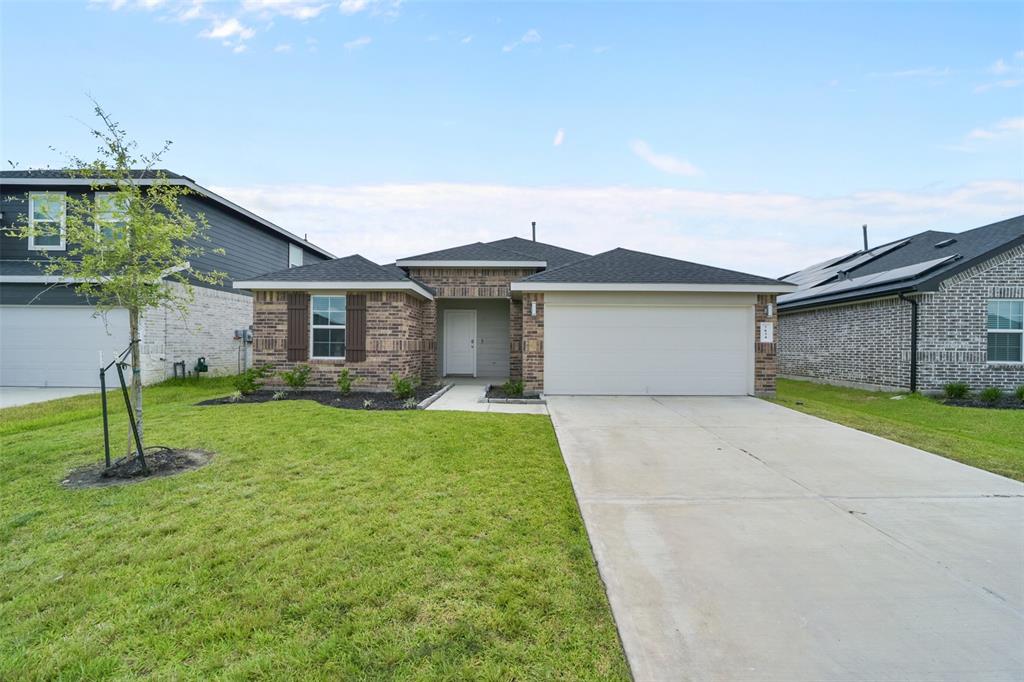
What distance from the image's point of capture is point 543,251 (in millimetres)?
15664

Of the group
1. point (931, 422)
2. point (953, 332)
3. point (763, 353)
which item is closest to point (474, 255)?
point (763, 353)

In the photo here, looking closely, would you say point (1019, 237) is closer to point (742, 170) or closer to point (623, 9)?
point (742, 170)

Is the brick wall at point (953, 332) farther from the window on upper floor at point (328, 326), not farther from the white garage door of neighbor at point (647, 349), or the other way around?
the window on upper floor at point (328, 326)

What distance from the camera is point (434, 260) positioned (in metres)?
13.3

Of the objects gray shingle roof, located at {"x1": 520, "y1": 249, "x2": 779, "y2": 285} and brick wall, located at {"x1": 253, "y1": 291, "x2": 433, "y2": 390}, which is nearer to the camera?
gray shingle roof, located at {"x1": 520, "y1": 249, "x2": 779, "y2": 285}

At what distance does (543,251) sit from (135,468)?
42.5 ft

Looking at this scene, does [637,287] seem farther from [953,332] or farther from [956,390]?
[953,332]

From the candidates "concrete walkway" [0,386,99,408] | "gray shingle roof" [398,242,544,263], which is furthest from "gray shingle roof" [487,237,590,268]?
"concrete walkway" [0,386,99,408]

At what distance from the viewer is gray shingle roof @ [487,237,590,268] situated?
14.9 m

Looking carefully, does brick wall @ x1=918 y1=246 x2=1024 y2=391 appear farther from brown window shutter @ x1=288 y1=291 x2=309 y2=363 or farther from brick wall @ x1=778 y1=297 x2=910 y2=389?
brown window shutter @ x1=288 y1=291 x2=309 y2=363

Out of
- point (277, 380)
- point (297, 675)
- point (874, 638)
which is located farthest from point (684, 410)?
point (277, 380)

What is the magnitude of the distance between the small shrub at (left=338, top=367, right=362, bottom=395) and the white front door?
467 centimetres

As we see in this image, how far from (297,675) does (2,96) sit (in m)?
12.3

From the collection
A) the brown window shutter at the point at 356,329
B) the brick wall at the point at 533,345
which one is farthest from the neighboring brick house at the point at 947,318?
the brown window shutter at the point at 356,329
